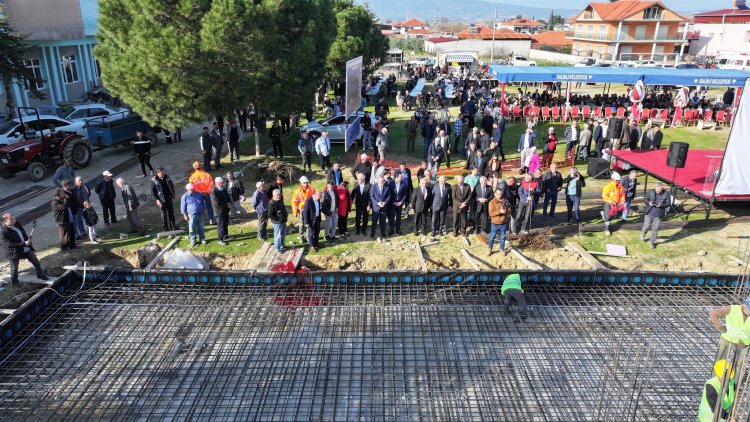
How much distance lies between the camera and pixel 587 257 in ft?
35.8

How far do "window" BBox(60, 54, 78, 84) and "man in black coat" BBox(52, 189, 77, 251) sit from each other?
25175mm

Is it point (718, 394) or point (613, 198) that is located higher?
point (718, 394)

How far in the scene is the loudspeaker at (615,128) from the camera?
16.9 m

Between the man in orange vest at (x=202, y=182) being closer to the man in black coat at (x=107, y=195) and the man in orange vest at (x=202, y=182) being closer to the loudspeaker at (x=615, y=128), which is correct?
the man in black coat at (x=107, y=195)

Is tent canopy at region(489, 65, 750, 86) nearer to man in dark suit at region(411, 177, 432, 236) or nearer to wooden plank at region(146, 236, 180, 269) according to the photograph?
man in dark suit at region(411, 177, 432, 236)

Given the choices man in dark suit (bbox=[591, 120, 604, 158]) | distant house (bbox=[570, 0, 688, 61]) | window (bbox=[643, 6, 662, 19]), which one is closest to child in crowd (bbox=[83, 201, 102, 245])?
man in dark suit (bbox=[591, 120, 604, 158])

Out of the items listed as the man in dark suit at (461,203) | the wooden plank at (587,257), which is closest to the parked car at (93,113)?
the man in dark suit at (461,203)

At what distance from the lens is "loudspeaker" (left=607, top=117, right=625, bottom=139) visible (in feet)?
55.3

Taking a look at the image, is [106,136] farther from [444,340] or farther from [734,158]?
[734,158]

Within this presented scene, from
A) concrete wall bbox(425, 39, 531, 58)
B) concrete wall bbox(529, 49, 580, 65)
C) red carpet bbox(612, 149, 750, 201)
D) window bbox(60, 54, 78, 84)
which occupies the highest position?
concrete wall bbox(425, 39, 531, 58)

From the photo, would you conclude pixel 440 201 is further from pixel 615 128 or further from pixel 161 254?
pixel 615 128

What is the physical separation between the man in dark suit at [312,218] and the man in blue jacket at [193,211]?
2.36 metres

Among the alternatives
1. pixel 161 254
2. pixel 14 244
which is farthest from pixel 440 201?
pixel 14 244

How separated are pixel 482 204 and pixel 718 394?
7.46 meters
